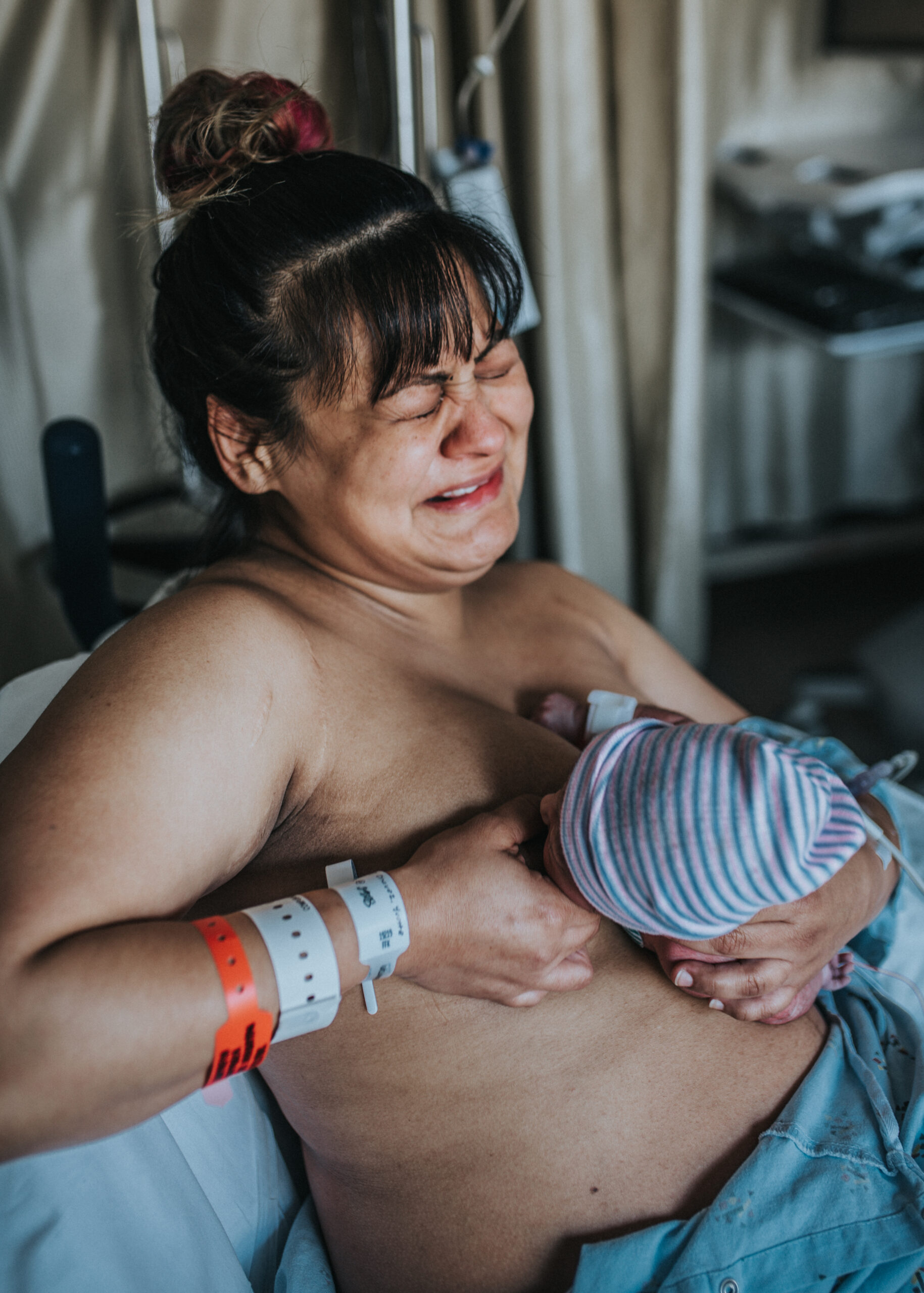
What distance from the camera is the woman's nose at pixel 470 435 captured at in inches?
41.8

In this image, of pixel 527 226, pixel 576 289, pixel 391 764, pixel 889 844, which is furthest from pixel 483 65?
pixel 889 844

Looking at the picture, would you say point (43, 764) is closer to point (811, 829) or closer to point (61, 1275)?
point (61, 1275)

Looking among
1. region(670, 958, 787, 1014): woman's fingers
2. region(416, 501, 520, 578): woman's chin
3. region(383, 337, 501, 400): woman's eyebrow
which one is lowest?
region(670, 958, 787, 1014): woman's fingers

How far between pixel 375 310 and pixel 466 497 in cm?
22

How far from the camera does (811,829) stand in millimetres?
739

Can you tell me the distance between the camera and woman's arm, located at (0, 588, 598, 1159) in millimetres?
688

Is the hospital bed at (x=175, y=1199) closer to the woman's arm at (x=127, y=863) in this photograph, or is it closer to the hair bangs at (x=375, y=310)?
the woman's arm at (x=127, y=863)

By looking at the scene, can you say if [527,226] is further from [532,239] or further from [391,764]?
[391,764]

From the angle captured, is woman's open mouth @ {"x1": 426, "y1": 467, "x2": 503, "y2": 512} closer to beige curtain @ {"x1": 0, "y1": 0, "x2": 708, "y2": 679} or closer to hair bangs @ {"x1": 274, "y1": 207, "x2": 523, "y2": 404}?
hair bangs @ {"x1": 274, "y1": 207, "x2": 523, "y2": 404}

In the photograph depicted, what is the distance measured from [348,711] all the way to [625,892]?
328 mm

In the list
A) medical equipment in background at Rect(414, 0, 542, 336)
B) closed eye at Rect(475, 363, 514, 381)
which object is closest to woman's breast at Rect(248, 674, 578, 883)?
closed eye at Rect(475, 363, 514, 381)

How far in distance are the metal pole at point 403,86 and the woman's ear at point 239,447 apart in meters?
0.72

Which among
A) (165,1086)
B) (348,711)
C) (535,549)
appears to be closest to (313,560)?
(348,711)

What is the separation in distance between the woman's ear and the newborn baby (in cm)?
47
